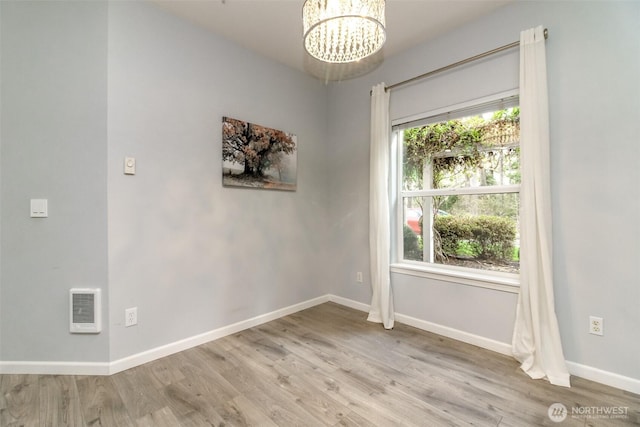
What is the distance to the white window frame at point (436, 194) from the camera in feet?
7.15

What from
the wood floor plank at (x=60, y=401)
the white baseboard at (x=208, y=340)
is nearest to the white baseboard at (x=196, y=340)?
the white baseboard at (x=208, y=340)

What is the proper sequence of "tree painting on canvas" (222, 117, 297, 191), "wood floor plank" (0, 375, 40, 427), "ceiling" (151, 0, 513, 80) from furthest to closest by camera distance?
"tree painting on canvas" (222, 117, 297, 191) < "ceiling" (151, 0, 513, 80) < "wood floor plank" (0, 375, 40, 427)

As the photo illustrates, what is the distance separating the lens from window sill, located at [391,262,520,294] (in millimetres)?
2139

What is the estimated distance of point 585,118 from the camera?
5.92 ft

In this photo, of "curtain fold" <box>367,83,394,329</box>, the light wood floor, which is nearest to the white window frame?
"curtain fold" <box>367,83,394,329</box>

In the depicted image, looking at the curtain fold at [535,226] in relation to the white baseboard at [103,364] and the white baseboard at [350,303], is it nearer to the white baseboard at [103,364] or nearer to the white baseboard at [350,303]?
the white baseboard at [350,303]

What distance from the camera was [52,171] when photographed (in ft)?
6.06

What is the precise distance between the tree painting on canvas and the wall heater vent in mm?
1238

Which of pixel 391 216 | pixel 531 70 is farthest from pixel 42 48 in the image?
pixel 531 70

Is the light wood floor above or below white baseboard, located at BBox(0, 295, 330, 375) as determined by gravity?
below

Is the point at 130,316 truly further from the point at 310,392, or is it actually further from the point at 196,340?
the point at 310,392

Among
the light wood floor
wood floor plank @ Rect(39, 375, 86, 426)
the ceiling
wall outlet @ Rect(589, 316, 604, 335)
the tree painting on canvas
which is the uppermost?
the ceiling

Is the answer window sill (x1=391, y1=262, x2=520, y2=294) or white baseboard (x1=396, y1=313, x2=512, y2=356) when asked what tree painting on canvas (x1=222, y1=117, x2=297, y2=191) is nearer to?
window sill (x1=391, y1=262, x2=520, y2=294)

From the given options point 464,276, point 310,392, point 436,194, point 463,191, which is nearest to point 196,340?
point 310,392
